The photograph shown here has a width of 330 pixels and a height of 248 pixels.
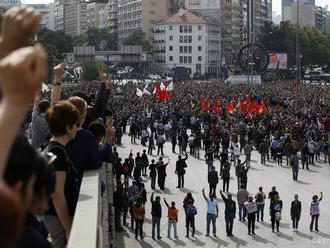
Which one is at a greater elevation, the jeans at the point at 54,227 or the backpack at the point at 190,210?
the jeans at the point at 54,227

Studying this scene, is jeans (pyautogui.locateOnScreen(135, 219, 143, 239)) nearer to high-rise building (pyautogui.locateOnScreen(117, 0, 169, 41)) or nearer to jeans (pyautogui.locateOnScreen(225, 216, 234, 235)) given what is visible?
jeans (pyautogui.locateOnScreen(225, 216, 234, 235))

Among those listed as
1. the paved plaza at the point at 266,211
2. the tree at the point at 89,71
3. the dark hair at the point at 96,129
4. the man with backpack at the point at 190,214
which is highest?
the dark hair at the point at 96,129

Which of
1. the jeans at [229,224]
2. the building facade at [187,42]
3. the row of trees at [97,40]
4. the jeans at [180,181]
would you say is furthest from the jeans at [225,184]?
the building facade at [187,42]

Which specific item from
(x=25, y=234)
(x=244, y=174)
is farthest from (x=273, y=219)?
(x=25, y=234)

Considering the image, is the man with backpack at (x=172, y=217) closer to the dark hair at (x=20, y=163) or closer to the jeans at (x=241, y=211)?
→ the jeans at (x=241, y=211)

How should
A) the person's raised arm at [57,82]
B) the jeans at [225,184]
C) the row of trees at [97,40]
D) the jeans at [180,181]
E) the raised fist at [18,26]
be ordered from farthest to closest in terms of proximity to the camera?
the row of trees at [97,40] → the jeans at [180,181] → the jeans at [225,184] → the person's raised arm at [57,82] → the raised fist at [18,26]

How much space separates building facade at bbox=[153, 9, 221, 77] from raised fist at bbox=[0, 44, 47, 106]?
440ft

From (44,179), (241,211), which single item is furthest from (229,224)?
(44,179)

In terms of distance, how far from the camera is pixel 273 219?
16062mm

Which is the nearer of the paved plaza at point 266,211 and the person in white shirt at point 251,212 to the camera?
the paved plaza at point 266,211

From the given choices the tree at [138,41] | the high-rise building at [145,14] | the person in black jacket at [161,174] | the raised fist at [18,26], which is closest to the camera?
the raised fist at [18,26]

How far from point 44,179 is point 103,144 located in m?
3.87

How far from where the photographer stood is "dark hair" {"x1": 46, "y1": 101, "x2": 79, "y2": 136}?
12.6ft

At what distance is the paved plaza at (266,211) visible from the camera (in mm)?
15258
